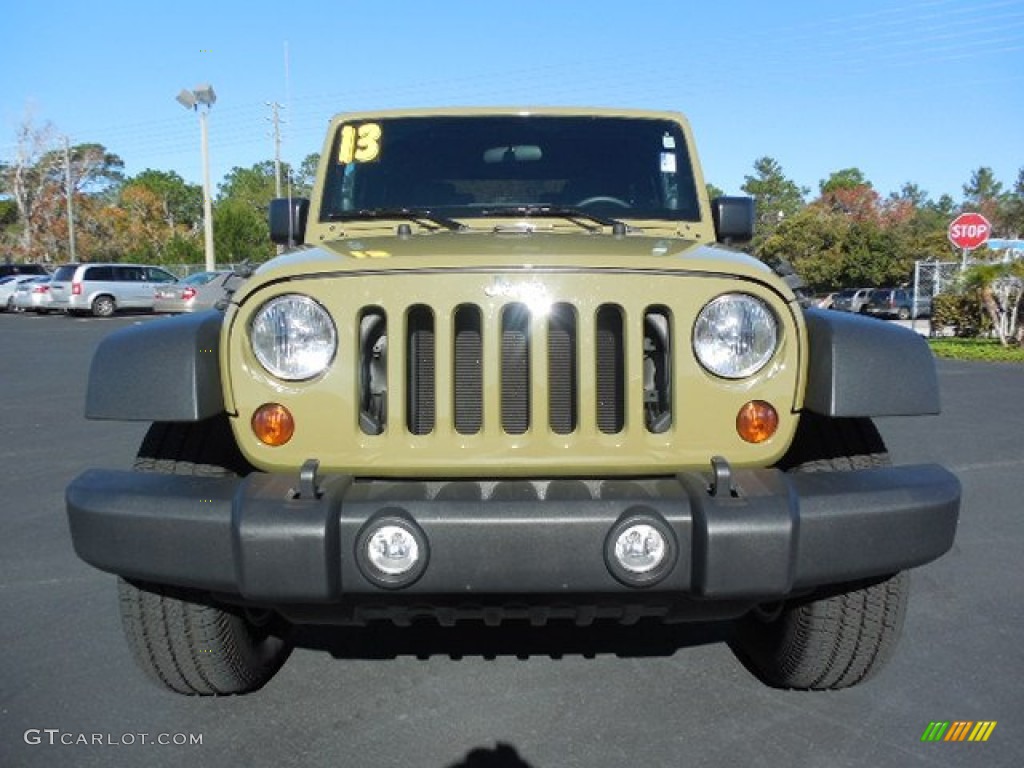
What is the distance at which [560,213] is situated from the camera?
11.5 feet

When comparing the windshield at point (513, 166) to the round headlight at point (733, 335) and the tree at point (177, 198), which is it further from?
the tree at point (177, 198)

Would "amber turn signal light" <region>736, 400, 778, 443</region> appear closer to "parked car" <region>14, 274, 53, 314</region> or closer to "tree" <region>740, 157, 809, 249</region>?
"parked car" <region>14, 274, 53, 314</region>

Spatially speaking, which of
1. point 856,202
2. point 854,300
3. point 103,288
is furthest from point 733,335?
point 856,202

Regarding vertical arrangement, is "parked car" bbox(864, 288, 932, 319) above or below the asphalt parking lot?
below

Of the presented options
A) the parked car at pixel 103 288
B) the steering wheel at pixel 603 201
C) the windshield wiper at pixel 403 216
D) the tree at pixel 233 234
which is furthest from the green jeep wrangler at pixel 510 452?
the tree at pixel 233 234

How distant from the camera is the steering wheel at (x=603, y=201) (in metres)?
3.79

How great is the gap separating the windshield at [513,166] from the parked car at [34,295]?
2900cm

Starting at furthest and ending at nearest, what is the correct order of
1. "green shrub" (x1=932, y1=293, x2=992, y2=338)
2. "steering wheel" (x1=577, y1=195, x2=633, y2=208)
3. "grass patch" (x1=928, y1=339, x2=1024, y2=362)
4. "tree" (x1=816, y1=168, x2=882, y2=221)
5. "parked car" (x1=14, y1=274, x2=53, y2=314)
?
1. "tree" (x1=816, y1=168, x2=882, y2=221)
2. "parked car" (x1=14, y1=274, x2=53, y2=314)
3. "green shrub" (x1=932, y1=293, x2=992, y2=338)
4. "grass patch" (x1=928, y1=339, x2=1024, y2=362)
5. "steering wheel" (x1=577, y1=195, x2=633, y2=208)

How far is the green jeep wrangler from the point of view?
7.16ft

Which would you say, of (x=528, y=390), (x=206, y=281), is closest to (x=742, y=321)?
(x=528, y=390)

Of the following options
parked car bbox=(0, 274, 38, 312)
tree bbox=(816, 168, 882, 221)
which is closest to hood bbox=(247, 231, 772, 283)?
parked car bbox=(0, 274, 38, 312)

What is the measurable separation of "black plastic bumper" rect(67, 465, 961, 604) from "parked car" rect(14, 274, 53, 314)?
30.5 m

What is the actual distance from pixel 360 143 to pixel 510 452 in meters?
2.07

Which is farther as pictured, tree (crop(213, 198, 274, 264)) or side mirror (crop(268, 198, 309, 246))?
tree (crop(213, 198, 274, 264))
